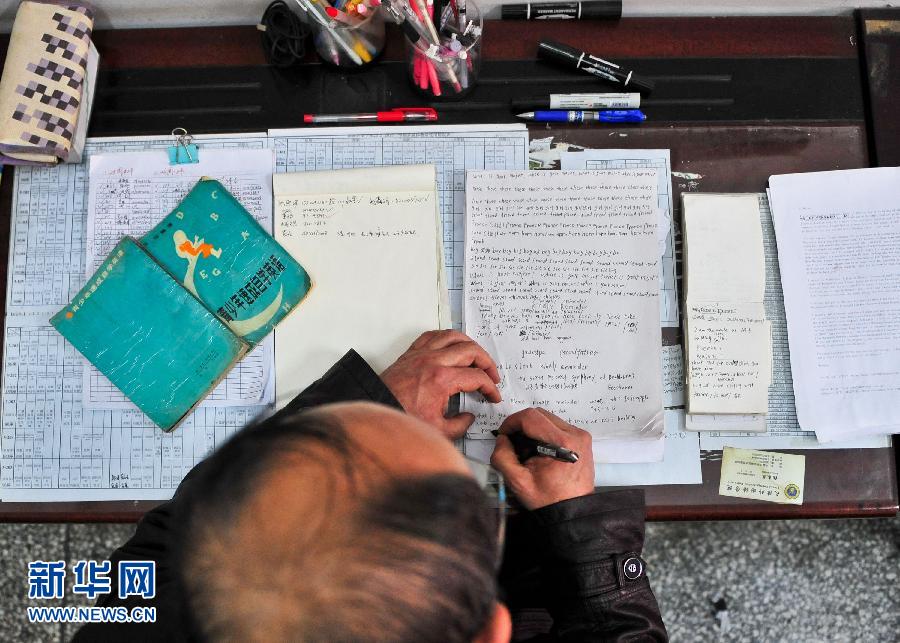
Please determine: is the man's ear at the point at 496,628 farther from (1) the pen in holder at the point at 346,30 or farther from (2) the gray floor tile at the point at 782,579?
(2) the gray floor tile at the point at 782,579

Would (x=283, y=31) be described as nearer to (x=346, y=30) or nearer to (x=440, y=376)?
(x=346, y=30)

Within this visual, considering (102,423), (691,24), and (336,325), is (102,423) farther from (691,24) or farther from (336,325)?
(691,24)

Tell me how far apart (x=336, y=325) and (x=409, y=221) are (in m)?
0.18

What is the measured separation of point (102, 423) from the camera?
975mm

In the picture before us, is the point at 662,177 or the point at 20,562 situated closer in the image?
the point at 662,177

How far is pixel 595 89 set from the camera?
99 centimetres

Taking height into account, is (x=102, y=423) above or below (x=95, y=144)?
below

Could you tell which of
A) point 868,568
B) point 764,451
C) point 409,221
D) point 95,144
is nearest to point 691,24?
point 409,221

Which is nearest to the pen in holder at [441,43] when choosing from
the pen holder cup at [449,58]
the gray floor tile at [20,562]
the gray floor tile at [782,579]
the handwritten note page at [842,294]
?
the pen holder cup at [449,58]

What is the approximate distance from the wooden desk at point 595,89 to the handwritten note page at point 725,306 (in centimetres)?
4

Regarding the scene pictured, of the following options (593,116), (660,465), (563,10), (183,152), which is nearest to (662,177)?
(593,116)

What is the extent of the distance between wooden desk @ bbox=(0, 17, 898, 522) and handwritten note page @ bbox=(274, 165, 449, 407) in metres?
0.12

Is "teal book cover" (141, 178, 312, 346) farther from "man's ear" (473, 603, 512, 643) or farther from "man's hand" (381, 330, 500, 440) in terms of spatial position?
"man's ear" (473, 603, 512, 643)

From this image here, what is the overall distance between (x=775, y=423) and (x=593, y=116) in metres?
0.49
